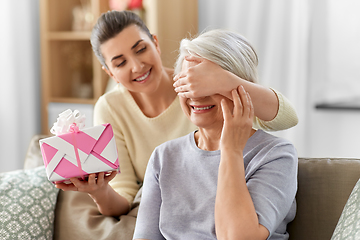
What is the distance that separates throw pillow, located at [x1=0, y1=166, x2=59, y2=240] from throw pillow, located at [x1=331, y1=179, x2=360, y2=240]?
3.32 feet

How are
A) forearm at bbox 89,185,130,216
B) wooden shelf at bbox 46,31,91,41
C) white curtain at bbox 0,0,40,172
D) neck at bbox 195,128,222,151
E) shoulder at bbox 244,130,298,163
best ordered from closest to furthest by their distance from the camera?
1. shoulder at bbox 244,130,298,163
2. neck at bbox 195,128,222,151
3. forearm at bbox 89,185,130,216
4. wooden shelf at bbox 46,31,91,41
5. white curtain at bbox 0,0,40,172

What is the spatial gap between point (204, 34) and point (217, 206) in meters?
0.51

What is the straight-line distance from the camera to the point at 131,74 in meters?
1.71

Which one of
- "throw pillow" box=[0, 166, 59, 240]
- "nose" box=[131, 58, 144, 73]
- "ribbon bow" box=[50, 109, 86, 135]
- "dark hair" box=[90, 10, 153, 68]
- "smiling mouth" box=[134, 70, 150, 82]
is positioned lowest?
"throw pillow" box=[0, 166, 59, 240]

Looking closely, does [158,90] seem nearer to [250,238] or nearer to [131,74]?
[131,74]

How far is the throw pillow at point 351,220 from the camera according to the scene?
106 cm

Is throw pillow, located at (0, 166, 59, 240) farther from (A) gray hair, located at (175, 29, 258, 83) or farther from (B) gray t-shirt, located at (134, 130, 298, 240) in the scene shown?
(A) gray hair, located at (175, 29, 258, 83)

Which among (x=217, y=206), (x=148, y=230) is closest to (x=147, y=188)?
(x=148, y=230)

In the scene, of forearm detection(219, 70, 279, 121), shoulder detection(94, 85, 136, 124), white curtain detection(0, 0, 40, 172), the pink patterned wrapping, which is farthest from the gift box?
white curtain detection(0, 0, 40, 172)

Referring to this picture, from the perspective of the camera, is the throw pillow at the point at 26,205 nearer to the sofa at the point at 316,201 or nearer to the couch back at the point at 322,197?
the sofa at the point at 316,201

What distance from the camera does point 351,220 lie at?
3.60ft

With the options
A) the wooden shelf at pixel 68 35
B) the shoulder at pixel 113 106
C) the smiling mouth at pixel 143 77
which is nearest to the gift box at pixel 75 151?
the smiling mouth at pixel 143 77

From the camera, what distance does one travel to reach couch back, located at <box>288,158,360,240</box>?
4.20 feet

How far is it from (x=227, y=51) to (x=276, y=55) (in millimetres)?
1533
